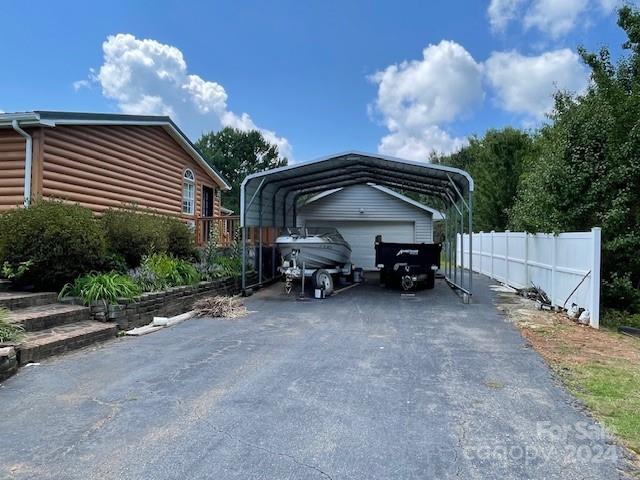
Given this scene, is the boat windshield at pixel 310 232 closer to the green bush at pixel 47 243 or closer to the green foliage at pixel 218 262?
the green foliage at pixel 218 262

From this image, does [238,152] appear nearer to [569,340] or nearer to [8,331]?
[569,340]

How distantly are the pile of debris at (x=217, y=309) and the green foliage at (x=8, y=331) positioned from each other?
12.3 feet

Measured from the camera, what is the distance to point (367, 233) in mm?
21297

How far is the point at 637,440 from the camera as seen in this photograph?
11.7 ft

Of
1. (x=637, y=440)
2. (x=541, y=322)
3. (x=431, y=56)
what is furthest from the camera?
(x=431, y=56)

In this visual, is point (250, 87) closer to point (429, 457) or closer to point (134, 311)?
point (134, 311)

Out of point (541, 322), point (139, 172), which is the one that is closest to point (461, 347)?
point (541, 322)

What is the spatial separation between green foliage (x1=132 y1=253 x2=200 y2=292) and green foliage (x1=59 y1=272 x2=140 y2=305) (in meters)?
0.70

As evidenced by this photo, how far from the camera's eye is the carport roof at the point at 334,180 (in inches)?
485

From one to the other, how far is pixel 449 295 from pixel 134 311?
8.21m

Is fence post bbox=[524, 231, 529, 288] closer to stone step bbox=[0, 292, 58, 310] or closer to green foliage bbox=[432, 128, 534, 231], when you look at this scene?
green foliage bbox=[432, 128, 534, 231]

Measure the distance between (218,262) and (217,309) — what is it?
3.27 meters

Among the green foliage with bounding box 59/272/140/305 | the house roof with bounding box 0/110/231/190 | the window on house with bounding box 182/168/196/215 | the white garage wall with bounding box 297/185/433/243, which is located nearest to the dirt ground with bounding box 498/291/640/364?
the green foliage with bounding box 59/272/140/305

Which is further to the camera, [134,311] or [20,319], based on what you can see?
[134,311]
